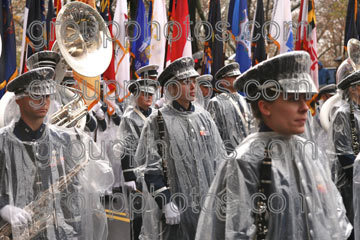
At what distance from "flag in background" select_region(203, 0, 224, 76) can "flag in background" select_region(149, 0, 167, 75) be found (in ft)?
2.76

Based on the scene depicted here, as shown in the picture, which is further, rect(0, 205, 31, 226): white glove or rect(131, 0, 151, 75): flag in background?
rect(131, 0, 151, 75): flag in background

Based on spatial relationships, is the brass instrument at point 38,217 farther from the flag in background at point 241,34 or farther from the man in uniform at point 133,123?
the flag in background at point 241,34

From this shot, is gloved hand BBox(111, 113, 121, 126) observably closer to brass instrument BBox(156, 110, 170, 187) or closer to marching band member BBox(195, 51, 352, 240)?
brass instrument BBox(156, 110, 170, 187)

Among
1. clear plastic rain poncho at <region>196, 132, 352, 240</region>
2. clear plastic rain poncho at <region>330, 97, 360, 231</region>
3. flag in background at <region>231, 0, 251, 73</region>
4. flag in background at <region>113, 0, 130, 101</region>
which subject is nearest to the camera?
clear plastic rain poncho at <region>196, 132, 352, 240</region>

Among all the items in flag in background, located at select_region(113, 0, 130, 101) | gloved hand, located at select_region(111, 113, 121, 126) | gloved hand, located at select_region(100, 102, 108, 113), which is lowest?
gloved hand, located at select_region(111, 113, 121, 126)

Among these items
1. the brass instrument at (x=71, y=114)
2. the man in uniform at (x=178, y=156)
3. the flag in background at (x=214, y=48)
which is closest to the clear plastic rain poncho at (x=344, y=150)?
the man in uniform at (x=178, y=156)

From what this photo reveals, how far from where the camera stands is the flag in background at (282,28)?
31.2 ft

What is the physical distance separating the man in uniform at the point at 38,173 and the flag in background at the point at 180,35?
4.41 meters

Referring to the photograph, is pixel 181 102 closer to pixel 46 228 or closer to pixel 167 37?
pixel 46 228

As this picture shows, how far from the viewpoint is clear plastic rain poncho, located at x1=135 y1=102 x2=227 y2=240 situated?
5742 mm

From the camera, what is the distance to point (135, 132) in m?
8.65

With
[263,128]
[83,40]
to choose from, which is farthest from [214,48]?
[263,128]

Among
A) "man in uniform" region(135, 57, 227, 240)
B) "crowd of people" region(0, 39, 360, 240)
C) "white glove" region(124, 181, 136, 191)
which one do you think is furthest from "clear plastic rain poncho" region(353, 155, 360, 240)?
"white glove" region(124, 181, 136, 191)

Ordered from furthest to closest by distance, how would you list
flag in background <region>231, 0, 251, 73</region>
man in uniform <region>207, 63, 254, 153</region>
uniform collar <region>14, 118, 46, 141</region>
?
flag in background <region>231, 0, 251, 73</region>
man in uniform <region>207, 63, 254, 153</region>
uniform collar <region>14, 118, 46, 141</region>
